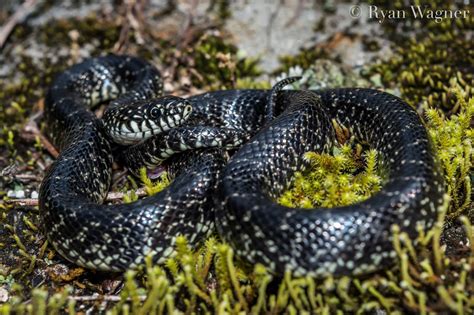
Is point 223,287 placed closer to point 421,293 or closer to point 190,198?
point 190,198

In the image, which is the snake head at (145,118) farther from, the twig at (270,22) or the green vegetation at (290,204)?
the twig at (270,22)

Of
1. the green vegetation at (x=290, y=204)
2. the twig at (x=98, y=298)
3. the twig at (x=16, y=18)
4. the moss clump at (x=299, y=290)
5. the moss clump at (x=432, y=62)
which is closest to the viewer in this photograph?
the moss clump at (x=299, y=290)

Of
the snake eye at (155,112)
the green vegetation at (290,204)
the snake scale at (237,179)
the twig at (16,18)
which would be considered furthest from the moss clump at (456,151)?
the twig at (16,18)

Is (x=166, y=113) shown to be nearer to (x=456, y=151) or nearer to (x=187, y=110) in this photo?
(x=187, y=110)

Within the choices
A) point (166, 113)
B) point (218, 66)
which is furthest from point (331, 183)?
point (218, 66)

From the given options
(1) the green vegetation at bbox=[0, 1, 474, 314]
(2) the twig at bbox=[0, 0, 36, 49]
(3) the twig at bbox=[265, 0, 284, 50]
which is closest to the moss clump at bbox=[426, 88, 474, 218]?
(1) the green vegetation at bbox=[0, 1, 474, 314]

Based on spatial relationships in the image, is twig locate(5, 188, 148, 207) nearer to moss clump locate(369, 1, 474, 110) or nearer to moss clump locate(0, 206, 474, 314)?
moss clump locate(0, 206, 474, 314)
